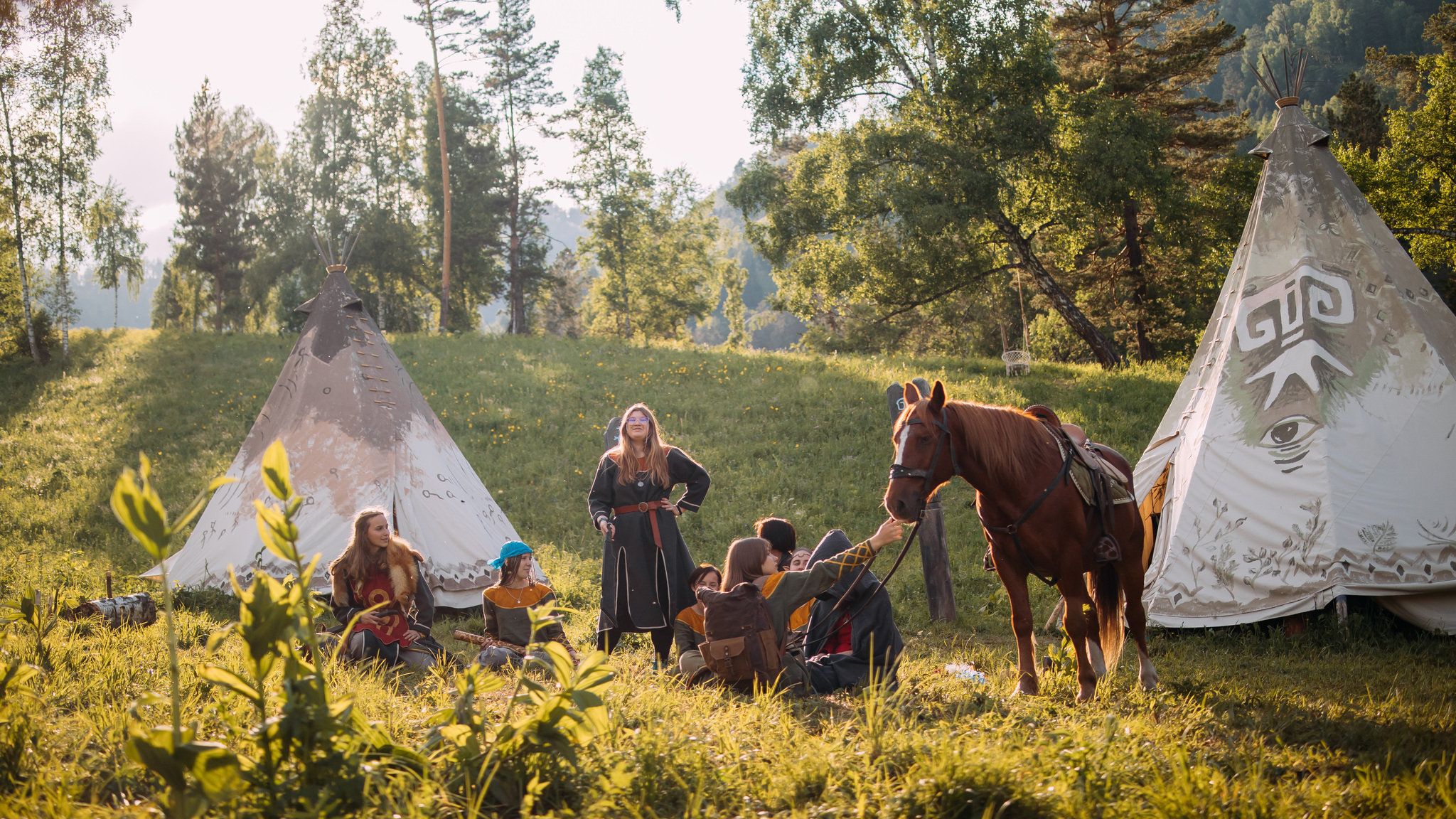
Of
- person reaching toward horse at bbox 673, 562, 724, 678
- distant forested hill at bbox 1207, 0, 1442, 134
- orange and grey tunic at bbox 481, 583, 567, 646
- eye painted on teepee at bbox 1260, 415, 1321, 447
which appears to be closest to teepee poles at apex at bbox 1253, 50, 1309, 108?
eye painted on teepee at bbox 1260, 415, 1321, 447

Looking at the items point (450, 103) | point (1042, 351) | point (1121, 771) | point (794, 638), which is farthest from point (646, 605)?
point (450, 103)

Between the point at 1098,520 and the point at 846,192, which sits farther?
the point at 846,192

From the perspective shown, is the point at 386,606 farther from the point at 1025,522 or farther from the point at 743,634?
the point at 1025,522

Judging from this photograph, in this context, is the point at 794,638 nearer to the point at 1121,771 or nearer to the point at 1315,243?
the point at 1121,771

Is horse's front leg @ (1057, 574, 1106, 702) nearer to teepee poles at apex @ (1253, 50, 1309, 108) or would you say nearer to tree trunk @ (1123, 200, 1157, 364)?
teepee poles at apex @ (1253, 50, 1309, 108)

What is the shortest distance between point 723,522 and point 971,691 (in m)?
6.18

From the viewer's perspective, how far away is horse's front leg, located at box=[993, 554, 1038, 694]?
4.39 meters

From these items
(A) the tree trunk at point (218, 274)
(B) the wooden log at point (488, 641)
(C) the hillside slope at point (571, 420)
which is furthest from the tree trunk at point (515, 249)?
(B) the wooden log at point (488, 641)

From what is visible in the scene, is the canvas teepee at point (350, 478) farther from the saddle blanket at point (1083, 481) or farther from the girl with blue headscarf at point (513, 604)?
the saddle blanket at point (1083, 481)

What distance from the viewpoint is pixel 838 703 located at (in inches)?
157

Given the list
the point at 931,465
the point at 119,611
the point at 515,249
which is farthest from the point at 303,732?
the point at 515,249

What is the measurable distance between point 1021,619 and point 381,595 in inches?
155

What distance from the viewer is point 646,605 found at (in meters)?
5.62

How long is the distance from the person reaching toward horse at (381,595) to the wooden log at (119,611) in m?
2.47
